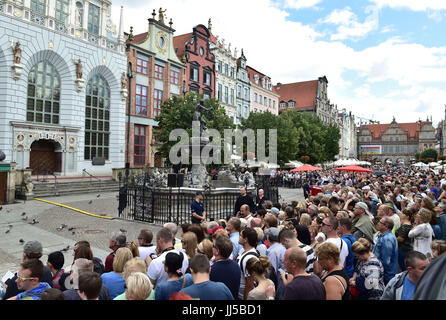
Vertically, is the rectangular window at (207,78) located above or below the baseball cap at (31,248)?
above

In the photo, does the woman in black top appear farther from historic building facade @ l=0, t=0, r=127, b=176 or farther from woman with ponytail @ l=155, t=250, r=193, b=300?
historic building facade @ l=0, t=0, r=127, b=176

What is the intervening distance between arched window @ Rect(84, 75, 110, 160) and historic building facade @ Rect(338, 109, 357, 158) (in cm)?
7336

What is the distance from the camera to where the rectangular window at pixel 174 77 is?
34.7m

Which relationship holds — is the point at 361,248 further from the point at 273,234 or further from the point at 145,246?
the point at 145,246

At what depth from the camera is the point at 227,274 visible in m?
3.44

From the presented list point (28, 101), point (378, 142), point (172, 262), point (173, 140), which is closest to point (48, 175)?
point (28, 101)

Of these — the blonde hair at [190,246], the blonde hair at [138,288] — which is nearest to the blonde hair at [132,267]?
the blonde hair at [138,288]

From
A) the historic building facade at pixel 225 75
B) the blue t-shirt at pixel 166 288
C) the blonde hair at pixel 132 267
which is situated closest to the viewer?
the blue t-shirt at pixel 166 288

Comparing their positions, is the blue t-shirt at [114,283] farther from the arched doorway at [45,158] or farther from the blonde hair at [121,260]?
the arched doorway at [45,158]

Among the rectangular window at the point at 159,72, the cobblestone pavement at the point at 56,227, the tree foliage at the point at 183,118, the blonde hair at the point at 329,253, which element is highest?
the rectangular window at the point at 159,72

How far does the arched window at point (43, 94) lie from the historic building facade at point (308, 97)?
171 feet
